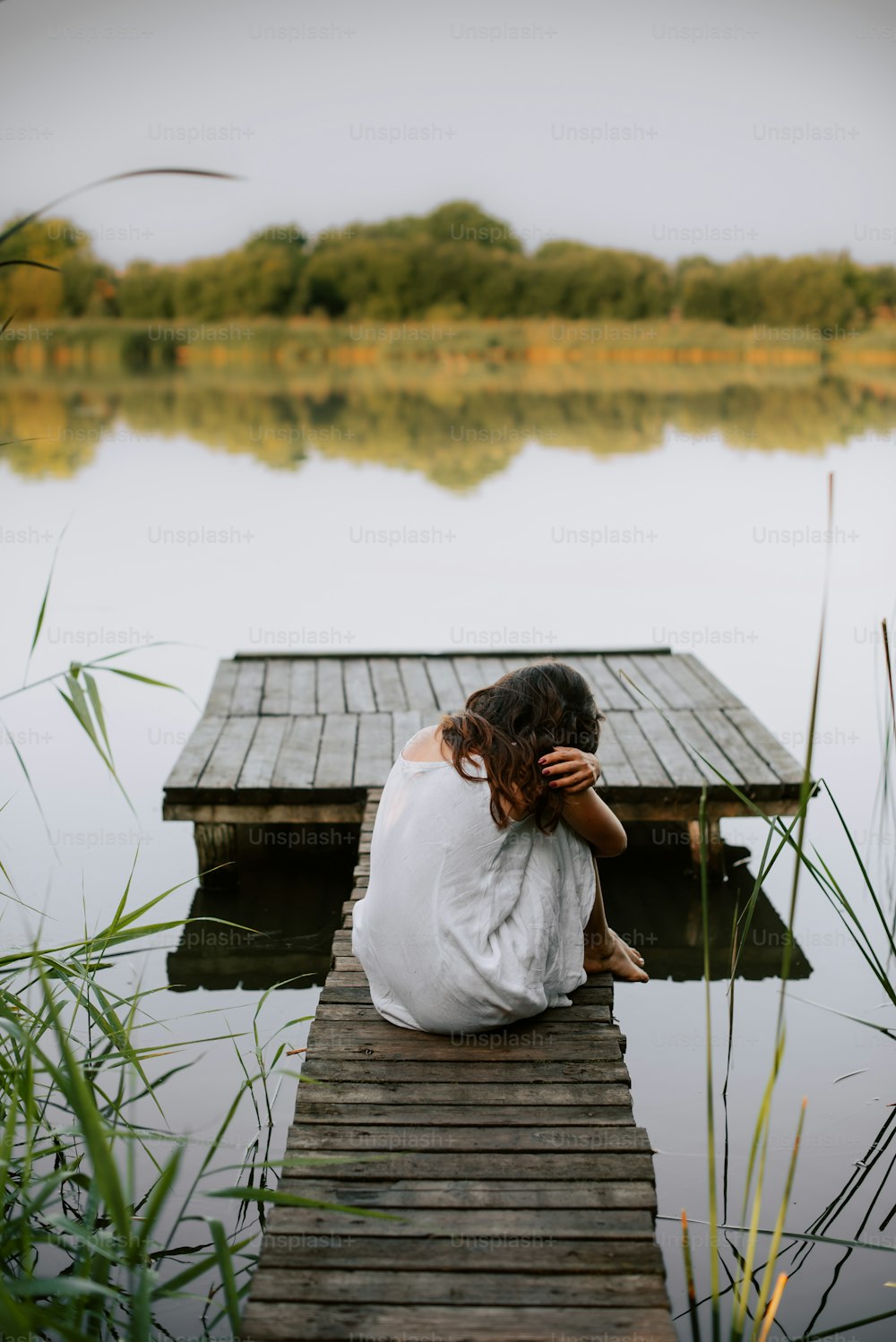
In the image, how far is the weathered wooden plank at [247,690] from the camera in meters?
5.12

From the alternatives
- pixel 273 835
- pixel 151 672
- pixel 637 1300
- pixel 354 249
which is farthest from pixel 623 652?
pixel 354 249

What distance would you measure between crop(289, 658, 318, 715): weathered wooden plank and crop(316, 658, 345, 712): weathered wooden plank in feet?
0.07

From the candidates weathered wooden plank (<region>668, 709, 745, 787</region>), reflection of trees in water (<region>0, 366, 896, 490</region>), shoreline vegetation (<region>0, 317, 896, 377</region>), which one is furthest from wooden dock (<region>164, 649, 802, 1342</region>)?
shoreline vegetation (<region>0, 317, 896, 377</region>)

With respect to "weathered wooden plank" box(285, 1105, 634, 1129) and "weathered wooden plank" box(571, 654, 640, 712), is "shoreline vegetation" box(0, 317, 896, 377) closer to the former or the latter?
"weathered wooden plank" box(571, 654, 640, 712)

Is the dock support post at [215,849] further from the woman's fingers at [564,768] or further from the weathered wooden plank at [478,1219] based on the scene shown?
the weathered wooden plank at [478,1219]

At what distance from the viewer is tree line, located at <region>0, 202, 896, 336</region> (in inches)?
952

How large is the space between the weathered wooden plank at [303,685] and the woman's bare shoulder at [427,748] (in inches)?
98.6

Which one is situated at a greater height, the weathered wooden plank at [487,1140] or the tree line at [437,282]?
the tree line at [437,282]

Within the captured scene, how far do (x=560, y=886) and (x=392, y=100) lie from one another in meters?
25.9

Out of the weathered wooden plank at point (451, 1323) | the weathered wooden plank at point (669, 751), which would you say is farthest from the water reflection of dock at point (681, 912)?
the weathered wooden plank at point (451, 1323)

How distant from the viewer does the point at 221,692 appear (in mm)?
5395

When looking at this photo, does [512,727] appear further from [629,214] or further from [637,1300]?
[629,214]

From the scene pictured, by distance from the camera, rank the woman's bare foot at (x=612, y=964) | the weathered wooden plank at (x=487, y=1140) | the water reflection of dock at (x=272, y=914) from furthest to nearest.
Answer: the water reflection of dock at (x=272, y=914), the woman's bare foot at (x=612, y=964), the weathered wooden plank at (x=487, y=1140)

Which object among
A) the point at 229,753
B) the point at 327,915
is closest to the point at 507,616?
the point at 229,753
